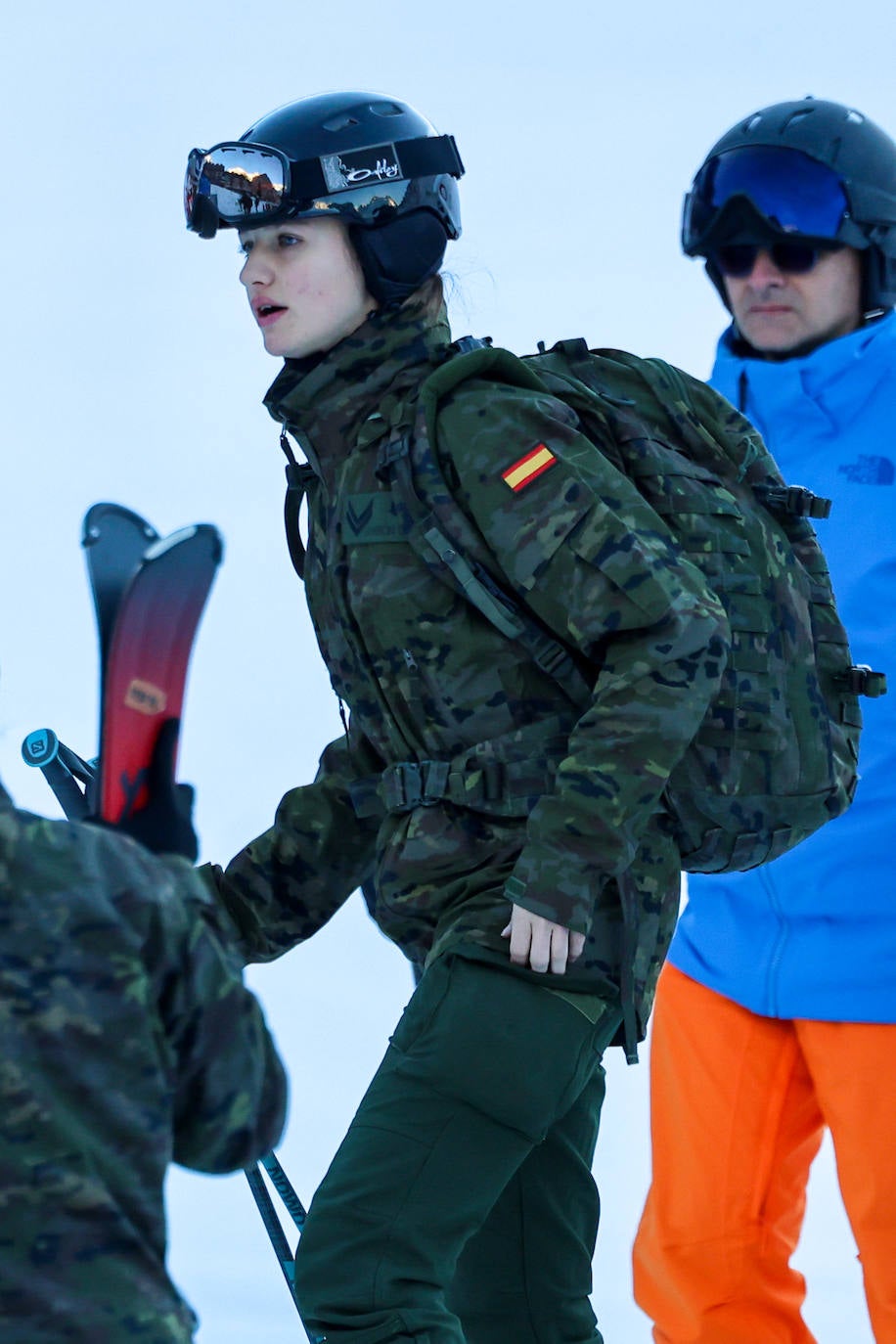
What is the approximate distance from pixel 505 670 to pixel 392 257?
0.52 metres

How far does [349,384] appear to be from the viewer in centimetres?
214

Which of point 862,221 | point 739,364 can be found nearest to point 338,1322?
point 739,364

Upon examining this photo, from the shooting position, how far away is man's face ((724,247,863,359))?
277 centimetres

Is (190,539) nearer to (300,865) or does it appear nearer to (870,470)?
(300,865)

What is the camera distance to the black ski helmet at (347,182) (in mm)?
2197

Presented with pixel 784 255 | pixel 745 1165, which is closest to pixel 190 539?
pixel 745 1165

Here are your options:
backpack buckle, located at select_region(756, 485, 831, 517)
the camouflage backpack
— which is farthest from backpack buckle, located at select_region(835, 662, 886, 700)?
backpack buckle, located at select_region(756, 485, 831, 517)

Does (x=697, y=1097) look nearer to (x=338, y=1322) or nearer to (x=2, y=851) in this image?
(x=338, y=1322)

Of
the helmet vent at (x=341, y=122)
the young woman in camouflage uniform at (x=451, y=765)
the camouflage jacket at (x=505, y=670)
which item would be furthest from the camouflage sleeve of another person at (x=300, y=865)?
the helmet vent at (x=341, y=122)

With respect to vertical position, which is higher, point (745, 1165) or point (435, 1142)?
point (435, 1142)

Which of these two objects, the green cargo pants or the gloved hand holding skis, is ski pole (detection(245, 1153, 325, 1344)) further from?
the gloved hand holding skis

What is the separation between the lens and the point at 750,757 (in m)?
2.03

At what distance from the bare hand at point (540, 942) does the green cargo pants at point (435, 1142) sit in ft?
0.09

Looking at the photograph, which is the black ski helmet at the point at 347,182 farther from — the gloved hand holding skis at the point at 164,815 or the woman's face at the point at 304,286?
the gloved hand holding skis at the point at 164,815
